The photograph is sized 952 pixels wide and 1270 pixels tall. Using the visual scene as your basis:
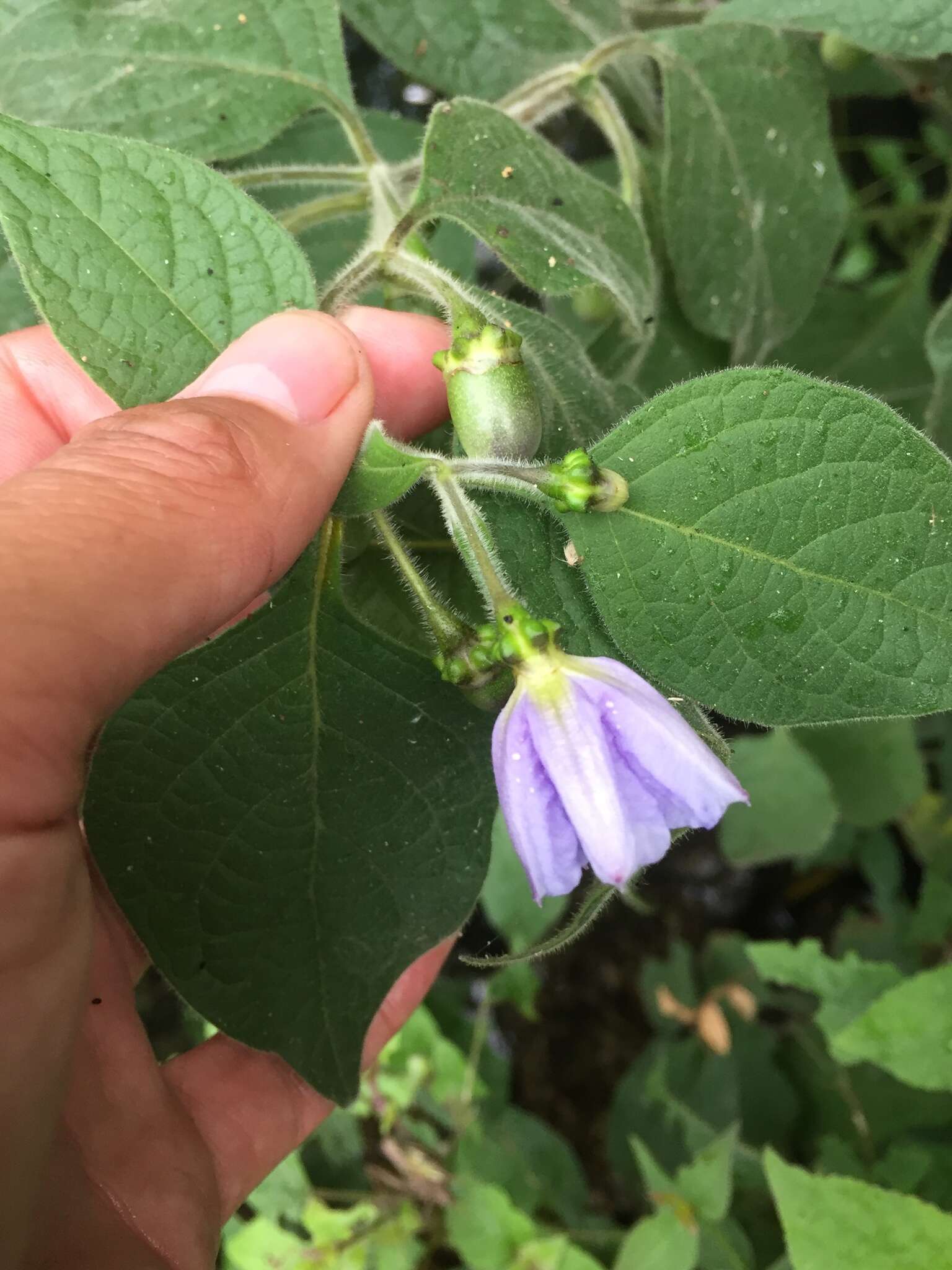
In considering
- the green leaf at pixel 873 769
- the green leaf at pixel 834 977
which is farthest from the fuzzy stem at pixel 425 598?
the green leaf at pixel 873 769

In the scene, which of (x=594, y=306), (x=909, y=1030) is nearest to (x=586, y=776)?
(x=909, y=1030)

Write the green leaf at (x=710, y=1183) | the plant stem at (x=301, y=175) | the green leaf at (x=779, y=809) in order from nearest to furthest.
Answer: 1. the plant stem at (x=301, y=175)
2. the green leaf at (x=710, y=1183)
3. the green leaf at (x=779, y=809)

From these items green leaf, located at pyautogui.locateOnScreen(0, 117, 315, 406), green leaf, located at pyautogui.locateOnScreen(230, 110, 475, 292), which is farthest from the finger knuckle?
green leaf, located at pyautogui.locateOnScreen(230, 110, 475, 292)

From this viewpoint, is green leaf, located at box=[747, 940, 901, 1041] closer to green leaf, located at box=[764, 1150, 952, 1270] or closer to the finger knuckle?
green leaf, located at box=[764, 1150, 952, 1270]

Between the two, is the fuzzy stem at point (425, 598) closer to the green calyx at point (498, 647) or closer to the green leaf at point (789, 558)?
the green calyx at point (498, 647)

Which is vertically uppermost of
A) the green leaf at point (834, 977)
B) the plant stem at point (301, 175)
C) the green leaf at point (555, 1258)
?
the plant stem at point (301, 175)

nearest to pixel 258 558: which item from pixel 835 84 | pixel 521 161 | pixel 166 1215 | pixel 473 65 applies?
pixel 521 161

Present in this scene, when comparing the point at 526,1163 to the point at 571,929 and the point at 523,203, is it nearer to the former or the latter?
the point at 571,929

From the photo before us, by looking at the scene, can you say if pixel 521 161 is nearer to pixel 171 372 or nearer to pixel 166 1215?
pixel 171 372
